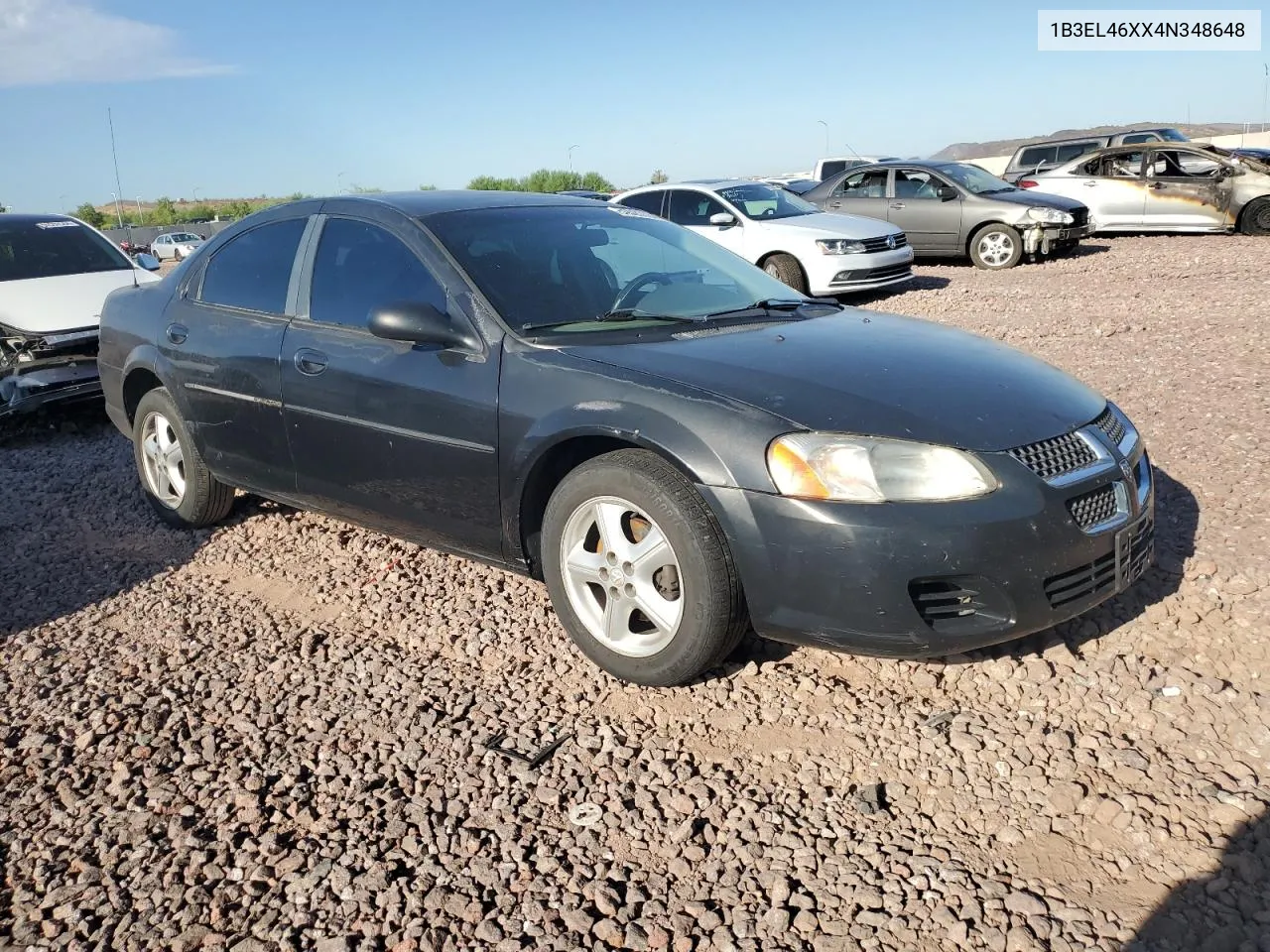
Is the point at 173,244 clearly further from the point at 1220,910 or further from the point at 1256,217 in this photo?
the point at 1220,910

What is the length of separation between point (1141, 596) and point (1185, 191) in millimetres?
15413

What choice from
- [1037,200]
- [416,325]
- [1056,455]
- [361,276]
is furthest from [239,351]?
[1037,200]

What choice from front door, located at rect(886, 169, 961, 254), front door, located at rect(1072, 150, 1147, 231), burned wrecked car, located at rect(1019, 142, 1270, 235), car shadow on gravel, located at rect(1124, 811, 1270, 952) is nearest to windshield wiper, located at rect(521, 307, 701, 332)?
car shadow on gravel, located at rect(1124, 811, 1270, 952)

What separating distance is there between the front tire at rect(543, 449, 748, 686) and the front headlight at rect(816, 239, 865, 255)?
9262mm

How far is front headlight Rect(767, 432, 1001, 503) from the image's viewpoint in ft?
9.90

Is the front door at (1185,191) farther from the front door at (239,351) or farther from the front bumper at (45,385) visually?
the front door at (239,351)

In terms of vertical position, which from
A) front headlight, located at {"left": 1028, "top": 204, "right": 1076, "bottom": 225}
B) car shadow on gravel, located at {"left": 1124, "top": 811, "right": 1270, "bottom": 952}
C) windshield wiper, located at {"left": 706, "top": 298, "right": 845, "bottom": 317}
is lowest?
car shadow on gravel, located at {"left": 1124, "top": 811, "right": 1270, "bottom": 952}

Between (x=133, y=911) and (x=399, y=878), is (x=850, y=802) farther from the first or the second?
(x=133, y=911)

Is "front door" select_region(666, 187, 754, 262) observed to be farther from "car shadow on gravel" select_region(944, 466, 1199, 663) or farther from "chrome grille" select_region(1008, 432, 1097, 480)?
"chrome grille" select_region(1008, 432, 1097, 480)

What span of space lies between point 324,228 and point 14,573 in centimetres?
229

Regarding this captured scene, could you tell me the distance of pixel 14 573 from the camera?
199 inches

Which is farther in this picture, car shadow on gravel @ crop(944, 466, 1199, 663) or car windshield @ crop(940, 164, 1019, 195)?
car windshield @ crop(940, 164, 1019, 195)

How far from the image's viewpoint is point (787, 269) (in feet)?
40.7

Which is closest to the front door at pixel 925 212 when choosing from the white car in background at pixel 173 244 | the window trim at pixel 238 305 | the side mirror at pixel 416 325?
the window trim at pixel 238 305
